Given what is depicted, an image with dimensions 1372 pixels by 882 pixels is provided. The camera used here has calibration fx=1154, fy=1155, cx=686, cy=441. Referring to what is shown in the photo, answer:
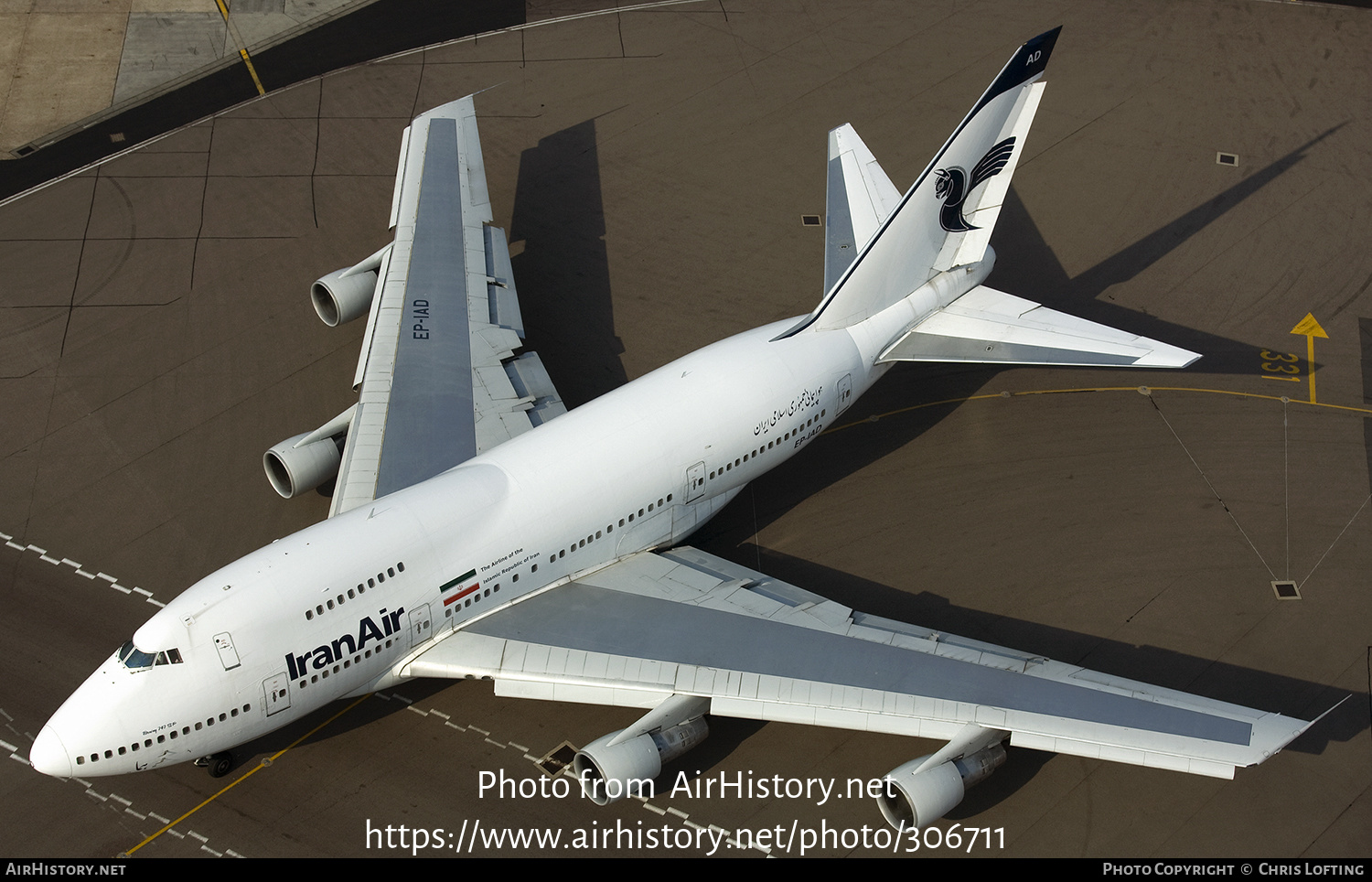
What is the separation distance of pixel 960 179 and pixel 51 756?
2397 centimetres

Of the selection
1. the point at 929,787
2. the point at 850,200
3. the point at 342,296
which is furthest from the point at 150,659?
the point at 850,200

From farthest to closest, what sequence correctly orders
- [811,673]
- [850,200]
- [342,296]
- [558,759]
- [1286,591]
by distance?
1. [850,200]
2. [342,296]
3. [1286,591]
4. [558,759]
5. [811,673]

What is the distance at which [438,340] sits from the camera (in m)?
31.5

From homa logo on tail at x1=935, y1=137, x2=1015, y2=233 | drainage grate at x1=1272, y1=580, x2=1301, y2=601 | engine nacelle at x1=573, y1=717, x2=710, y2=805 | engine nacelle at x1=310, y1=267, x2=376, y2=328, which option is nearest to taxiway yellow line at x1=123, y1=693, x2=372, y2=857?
engine nacelle at x1=573, y1=717, x2=710, y2=805

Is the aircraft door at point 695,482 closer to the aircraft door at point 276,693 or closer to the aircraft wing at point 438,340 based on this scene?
the aircraft wing at point 438,340

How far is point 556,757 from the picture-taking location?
26219mm

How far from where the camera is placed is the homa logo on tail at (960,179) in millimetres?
28922

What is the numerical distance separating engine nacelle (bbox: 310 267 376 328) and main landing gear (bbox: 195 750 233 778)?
13.7 meters

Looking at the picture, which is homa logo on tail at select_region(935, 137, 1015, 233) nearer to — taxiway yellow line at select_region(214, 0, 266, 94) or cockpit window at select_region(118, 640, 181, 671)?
cockpit window at select_region(118, 640, 181, 671)

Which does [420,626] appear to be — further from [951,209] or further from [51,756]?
[951,209]

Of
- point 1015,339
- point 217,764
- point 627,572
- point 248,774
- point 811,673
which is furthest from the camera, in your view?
point 1015,339

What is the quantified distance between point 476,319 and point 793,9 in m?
23.6

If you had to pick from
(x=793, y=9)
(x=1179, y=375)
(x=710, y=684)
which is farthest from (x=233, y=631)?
(x=793, y=9)
